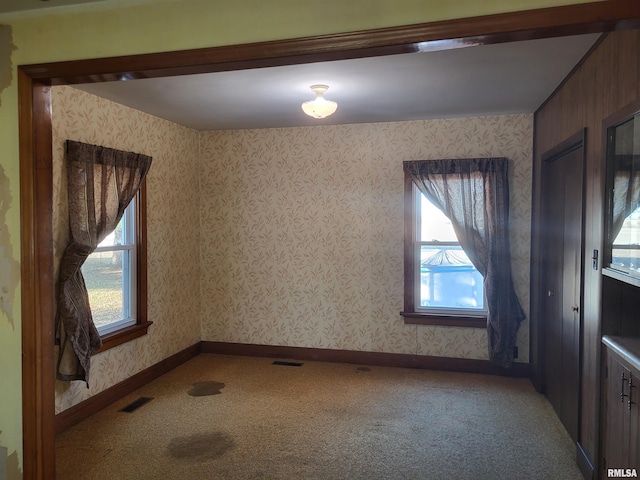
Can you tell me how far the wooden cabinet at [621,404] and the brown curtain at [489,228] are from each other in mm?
1995

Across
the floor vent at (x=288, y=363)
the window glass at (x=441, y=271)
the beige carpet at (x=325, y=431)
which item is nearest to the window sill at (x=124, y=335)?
the beige carpet at (x=325, y=431)

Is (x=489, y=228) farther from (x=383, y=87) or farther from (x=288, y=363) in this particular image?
(x=288, y=363)

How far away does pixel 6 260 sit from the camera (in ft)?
7.12

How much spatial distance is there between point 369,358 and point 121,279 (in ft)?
8.64

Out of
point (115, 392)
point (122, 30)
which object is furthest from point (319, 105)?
point (115, 392)

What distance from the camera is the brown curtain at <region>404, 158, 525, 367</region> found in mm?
4410

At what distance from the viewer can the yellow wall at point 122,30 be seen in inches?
66.6

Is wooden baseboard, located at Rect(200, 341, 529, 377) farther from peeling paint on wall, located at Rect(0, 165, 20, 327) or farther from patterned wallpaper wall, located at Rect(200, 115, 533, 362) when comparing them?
peeling paint on wall, located at Rect(0, 165, 20, 327)

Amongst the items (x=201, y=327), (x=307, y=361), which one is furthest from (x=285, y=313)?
(x=201, y=327)

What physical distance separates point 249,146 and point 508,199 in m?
2.84

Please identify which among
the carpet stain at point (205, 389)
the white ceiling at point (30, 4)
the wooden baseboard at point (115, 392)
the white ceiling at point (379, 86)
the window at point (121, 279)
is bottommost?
the carpet stain at point (205, 389)

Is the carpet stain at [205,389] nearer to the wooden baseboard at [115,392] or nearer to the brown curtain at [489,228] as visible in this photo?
the wooden baseboard at [115,392]

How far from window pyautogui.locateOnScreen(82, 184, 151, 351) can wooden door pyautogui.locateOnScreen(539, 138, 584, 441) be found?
358 centimetres

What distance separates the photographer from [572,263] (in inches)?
123
